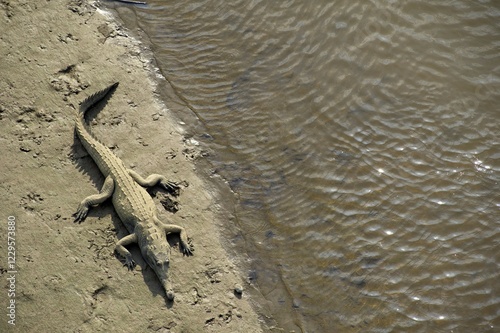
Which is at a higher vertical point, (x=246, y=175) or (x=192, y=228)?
Answer: (x=246, y=175)

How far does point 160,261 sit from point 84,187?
1473 mm

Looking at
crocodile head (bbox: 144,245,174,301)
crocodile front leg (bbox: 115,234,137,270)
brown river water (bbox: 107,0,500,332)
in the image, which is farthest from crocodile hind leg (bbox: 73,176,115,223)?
brown river water (bbox: 107,0,500,332)

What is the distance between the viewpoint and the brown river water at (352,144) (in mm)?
6648

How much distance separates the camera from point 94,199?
6914 mm

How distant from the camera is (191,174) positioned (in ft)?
24.4

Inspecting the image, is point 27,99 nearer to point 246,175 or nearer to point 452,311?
point 246,175

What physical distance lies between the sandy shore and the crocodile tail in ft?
0.48

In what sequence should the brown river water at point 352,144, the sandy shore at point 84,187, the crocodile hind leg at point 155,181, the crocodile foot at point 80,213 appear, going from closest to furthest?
the sandy shore at point 84,187 < the brown river water at point 352,144 < the crocodile foot at point 80,213 < the crocodile hind leg at point 155,181

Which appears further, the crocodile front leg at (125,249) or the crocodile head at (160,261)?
the crocodile front leg at (125,249)

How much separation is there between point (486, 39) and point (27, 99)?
21.6 feet

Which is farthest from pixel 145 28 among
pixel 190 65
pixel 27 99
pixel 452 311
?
pixel 452 311

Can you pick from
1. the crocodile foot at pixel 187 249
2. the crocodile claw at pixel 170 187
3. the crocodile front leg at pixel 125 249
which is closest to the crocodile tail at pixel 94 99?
the crocodile claw at pixel 170 187

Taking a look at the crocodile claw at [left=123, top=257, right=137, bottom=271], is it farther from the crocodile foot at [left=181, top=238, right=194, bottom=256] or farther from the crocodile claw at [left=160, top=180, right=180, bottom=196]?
the crocodile claw at [left=160, top=180, right=180, bottom=196]

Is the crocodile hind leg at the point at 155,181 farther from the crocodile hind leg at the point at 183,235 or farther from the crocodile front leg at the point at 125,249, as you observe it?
the crocodile front leg at the point at 125,249
